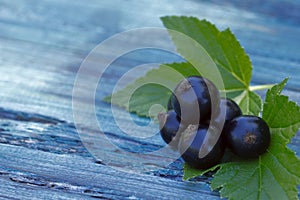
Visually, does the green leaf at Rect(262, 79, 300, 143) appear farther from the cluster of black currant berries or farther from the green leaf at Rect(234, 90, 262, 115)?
the green leaf at Rect(234, 90, 262, 115)

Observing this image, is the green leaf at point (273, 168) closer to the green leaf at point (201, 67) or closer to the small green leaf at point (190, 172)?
the small green leaf at point (190, 172)

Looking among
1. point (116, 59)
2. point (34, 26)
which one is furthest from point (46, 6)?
point (116, 59)

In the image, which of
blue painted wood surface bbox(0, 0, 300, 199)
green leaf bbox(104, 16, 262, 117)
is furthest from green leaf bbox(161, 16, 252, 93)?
blue painted wood surface bbox(0, 0, 300, 199)

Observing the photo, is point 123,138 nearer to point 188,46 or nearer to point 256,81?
point 188,46

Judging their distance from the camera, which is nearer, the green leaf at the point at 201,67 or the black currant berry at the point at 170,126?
the black currant berry at the point at 170,126

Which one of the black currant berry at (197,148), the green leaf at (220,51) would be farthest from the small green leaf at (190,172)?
the green leaf at (220,51)

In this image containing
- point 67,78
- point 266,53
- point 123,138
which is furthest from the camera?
point 266,53

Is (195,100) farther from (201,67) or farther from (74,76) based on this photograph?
(74,76)
